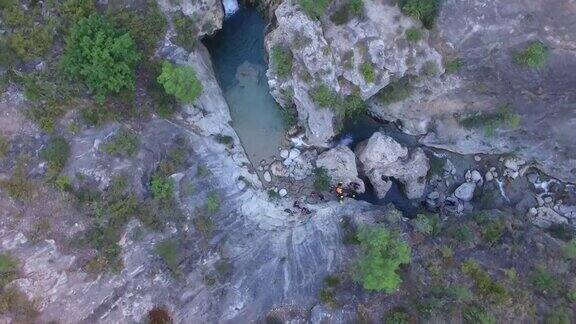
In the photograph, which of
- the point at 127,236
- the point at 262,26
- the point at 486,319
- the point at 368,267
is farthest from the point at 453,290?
the point at 262,26

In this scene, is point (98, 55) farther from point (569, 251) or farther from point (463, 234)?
point (569, 251)

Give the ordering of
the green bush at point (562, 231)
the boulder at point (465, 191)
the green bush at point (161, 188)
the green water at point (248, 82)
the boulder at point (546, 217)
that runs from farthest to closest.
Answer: the green water at point (248, 82) < the boulder at point (465, 191) < the boulder at point (546, 217) < the green bush at point (562, 231) < the green bush at point (161, 188)

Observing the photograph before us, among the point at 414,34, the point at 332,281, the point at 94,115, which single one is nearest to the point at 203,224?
the point at 332,281

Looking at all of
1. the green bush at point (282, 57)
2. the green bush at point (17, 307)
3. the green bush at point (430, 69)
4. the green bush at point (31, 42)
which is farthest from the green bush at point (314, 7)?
the green bush at point (17, 307)

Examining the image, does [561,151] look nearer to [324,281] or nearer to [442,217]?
[442,217]

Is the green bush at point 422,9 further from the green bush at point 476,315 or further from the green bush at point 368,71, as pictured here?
the green bush at point 476,315
